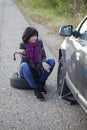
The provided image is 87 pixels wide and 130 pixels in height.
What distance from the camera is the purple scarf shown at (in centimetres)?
670

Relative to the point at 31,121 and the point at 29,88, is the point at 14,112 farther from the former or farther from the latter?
the point at 29,88

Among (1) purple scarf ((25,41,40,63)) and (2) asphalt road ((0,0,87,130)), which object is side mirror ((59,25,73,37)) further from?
(2) asphalt road ((0,0,87,130))

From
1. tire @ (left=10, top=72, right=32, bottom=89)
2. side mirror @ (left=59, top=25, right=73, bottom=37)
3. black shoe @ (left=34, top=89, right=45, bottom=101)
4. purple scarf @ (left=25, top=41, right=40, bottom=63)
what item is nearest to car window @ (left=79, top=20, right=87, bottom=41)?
side mirror @ (left=59, top=25, right=73, bottom=37)

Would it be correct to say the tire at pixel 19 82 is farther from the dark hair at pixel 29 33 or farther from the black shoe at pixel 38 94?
the dark hair at pixel 29 33

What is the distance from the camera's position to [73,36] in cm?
596

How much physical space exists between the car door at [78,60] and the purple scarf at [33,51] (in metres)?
0.73

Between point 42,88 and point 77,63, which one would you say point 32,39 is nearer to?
point 42,88

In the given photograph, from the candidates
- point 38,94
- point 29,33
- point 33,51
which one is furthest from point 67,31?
point 38,94

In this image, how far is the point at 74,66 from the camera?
5.31m

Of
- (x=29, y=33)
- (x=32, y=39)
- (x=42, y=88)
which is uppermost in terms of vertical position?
(x=29, y=33)

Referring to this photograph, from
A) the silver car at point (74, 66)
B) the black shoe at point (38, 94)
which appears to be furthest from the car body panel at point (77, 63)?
the black shoe at point (38, 94)

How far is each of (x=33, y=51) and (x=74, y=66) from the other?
60.3 inches

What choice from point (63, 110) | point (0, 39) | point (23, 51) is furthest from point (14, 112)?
point (0, 39)

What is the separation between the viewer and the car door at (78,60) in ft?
15.9
